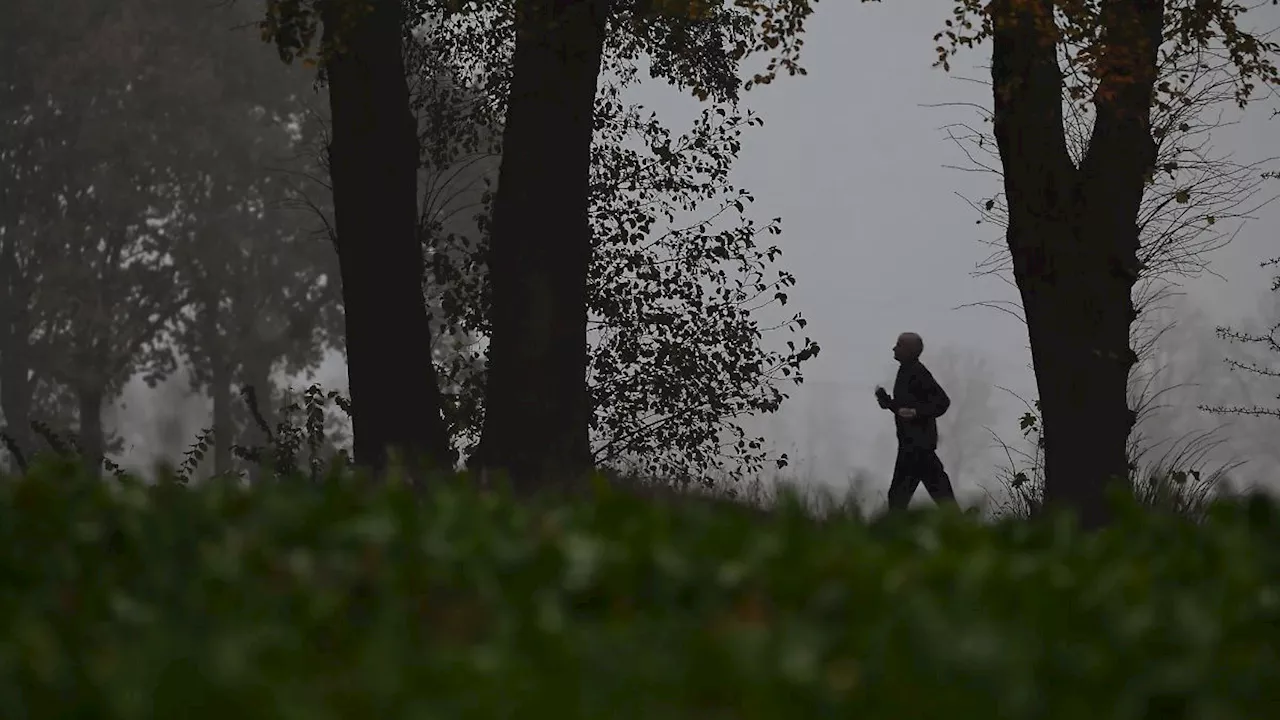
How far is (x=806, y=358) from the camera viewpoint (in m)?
15.7

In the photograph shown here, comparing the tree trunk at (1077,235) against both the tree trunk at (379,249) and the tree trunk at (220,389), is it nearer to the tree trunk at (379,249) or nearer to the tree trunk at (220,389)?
the tree trunk at (379,249)

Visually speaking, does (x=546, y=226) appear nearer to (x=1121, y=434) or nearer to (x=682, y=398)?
(x=1121, y=434)

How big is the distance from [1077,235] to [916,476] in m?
3.56

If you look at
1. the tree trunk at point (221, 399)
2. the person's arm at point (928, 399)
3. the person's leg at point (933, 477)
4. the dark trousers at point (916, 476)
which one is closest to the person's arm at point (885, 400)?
the person's arm at point (928, 399)

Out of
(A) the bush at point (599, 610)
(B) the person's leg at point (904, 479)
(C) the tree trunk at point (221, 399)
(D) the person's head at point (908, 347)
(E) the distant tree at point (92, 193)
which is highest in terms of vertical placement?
(E) the distant tree at point (92, 193)

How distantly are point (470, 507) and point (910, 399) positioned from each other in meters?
10.4

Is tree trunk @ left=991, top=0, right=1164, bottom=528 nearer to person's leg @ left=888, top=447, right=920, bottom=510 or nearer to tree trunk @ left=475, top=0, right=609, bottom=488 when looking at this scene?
person's leg @ left=888, top=447, right=920, bottom=510

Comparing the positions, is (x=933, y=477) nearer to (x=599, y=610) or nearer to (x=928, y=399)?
(x=928, y=399)

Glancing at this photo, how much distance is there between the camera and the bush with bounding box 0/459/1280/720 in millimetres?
2346

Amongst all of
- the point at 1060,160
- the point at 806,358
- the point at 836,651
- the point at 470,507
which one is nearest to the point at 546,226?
the point at 1060,160

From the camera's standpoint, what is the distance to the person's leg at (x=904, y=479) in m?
13.7

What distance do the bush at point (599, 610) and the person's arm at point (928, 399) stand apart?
955 centimetres

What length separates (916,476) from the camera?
1371 centimetres

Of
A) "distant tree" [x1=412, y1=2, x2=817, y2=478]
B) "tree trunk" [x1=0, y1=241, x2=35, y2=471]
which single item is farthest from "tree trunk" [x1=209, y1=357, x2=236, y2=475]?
"distant tree" [x1=412, y1=2, x2=817, y2=478]
